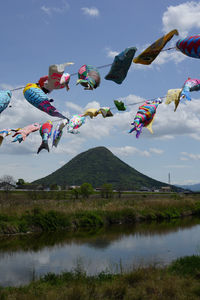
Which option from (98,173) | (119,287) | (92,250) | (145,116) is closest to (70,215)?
(92,250)

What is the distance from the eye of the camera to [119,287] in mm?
6207

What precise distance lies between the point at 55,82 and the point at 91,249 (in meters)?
9.23

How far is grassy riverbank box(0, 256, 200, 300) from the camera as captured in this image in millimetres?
5781

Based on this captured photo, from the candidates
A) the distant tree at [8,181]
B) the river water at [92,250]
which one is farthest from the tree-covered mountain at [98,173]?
the river water at [92,250]

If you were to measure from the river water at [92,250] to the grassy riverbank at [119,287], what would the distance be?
79 cm

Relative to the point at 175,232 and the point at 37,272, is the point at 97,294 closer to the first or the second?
the point at 37,272

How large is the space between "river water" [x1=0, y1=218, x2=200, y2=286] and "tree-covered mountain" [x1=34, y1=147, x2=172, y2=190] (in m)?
95.3

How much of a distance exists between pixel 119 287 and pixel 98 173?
120 meters

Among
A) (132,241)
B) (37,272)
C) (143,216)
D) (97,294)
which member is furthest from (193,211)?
(97,294)

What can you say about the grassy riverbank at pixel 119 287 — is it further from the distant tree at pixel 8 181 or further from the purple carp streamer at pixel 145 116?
the distant tree at pixel 8 181

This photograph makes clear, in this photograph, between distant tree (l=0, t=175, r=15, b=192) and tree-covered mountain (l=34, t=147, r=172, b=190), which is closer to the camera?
distant tree (l=0, t=175, r=15, b=192)

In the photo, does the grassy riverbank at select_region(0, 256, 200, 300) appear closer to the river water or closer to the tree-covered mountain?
the river water

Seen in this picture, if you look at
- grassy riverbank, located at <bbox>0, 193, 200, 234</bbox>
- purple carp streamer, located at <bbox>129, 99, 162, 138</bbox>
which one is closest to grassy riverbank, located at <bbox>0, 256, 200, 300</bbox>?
purple carp streamer, located at <bbox>129, 99, 162, 138</bbox>

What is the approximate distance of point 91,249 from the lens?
12.6 m
